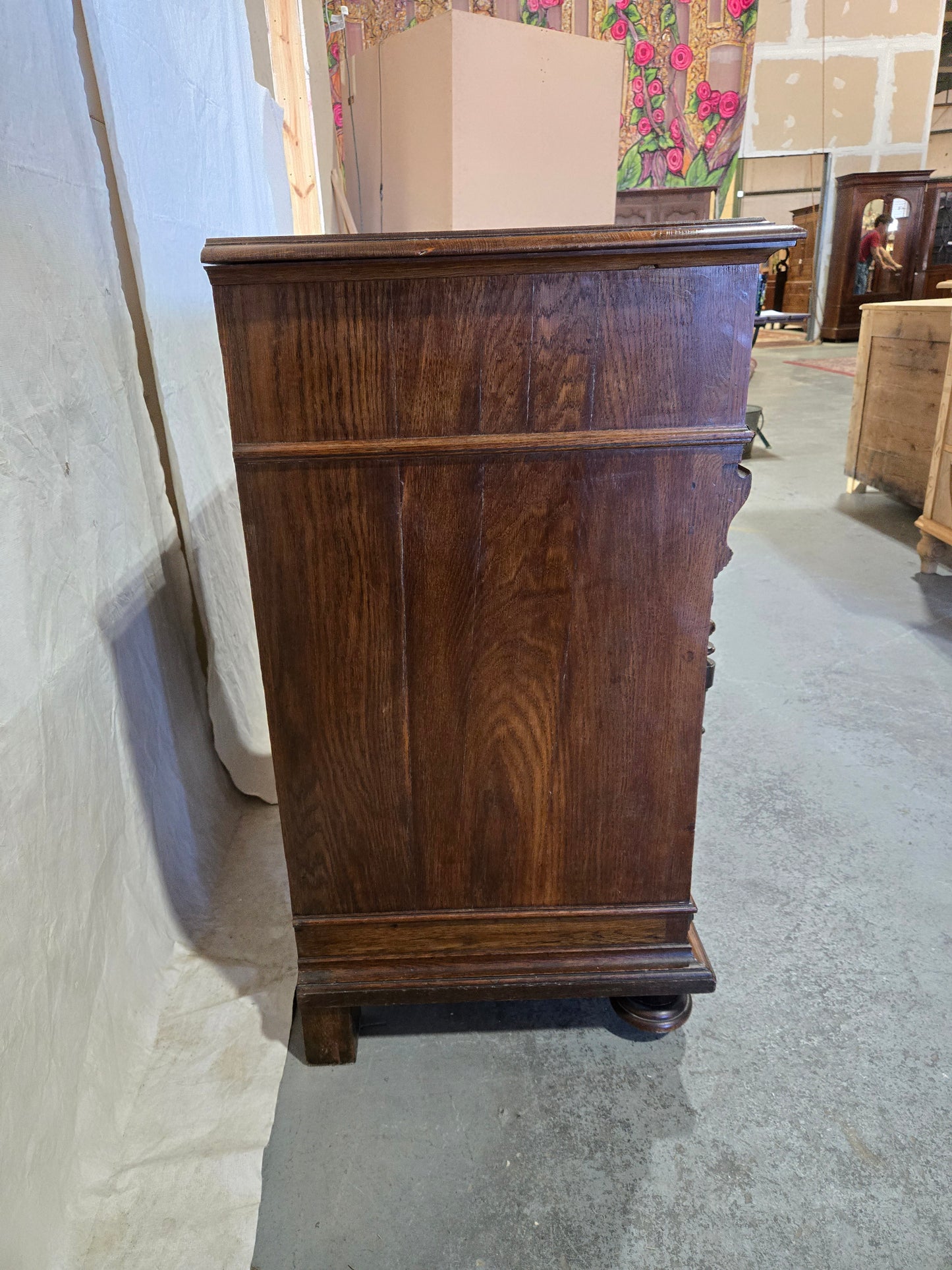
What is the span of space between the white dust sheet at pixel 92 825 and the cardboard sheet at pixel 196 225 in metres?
0.09

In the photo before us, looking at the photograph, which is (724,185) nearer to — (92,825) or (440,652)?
(440,652)

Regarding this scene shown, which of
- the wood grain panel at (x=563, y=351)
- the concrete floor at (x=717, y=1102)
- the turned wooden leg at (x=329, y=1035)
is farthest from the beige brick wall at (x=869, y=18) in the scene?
the turned wooden leg at (x=329, y=1035)

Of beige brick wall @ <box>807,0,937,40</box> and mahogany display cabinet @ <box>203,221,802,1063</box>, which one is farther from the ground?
beige brick wall @ <box>807,0,937,40</box>

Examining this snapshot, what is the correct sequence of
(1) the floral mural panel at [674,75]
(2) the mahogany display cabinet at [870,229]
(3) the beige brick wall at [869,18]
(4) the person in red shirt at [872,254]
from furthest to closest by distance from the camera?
(4) the person in red shirt at [872,254]
(2) the mahogany display cabinet at [870,229]
(3) the beige brick wall at [869,18]
(1) the floral mural panel at [674,75]

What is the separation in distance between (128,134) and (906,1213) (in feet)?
5.71

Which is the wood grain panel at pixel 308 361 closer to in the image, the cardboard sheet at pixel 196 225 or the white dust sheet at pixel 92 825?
the white dust sheet at pixel 92 825

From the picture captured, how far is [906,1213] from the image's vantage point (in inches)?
36.5

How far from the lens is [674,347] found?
0.84 m

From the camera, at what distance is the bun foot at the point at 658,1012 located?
112 cm

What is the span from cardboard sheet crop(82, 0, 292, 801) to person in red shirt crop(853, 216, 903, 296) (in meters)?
7.69

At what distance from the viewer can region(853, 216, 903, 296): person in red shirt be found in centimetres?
797

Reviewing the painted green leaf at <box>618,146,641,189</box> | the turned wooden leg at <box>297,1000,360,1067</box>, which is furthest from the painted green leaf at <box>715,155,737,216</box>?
the turned wooden leg at <box>297,1000,360,1067</box>

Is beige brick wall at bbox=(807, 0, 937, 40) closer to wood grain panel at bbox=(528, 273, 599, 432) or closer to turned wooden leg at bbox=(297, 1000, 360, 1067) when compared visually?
wood grain panel at bbox=(528, 273, 599, 432)

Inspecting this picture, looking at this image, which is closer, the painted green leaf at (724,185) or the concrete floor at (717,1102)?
the concrete floor at (717,1102)
